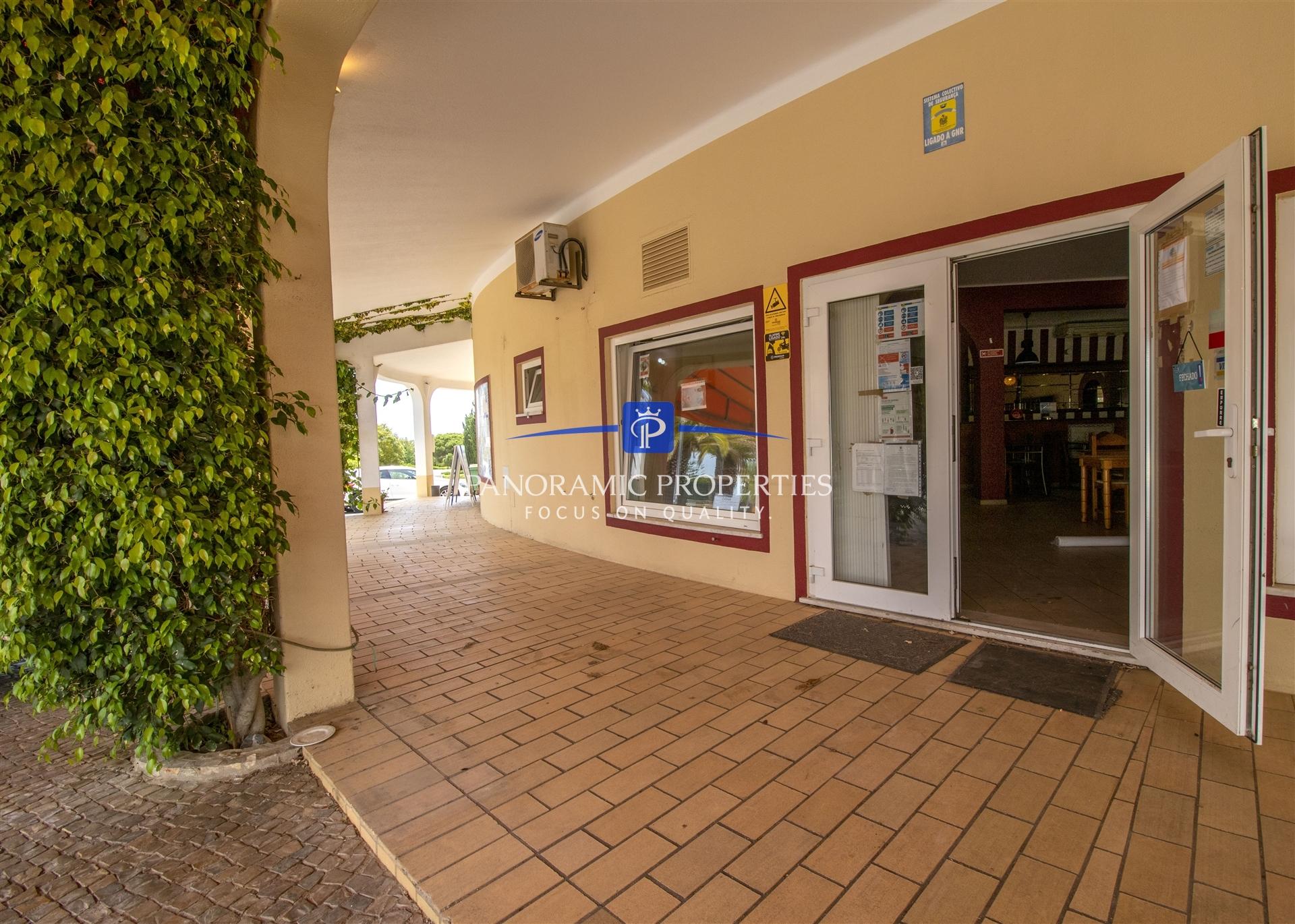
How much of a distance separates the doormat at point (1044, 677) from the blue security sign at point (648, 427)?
3002 millimetres

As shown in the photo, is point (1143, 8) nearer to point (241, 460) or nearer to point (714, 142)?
point (714, 142)

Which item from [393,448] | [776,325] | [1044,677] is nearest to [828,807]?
[1044,677]

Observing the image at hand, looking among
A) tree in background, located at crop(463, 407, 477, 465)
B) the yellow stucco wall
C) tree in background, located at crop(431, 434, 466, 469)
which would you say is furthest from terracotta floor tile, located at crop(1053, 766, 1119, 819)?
tree in background, located at crop(431, 434, 466, 469)

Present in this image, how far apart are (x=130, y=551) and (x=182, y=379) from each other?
1.95 ft

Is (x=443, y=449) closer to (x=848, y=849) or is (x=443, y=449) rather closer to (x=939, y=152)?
(x=939, y=152)

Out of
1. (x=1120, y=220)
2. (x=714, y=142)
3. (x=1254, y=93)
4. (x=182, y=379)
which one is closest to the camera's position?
(x=182, y=379)

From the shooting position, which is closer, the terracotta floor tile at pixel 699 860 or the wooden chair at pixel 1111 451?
the terracotta floor tile at pixel 699 860

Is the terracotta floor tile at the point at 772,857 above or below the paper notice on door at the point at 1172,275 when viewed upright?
below

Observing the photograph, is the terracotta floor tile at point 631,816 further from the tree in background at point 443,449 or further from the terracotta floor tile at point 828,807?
the tree in background at point 443,449

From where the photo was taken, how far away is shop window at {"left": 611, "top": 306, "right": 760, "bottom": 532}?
479 centimetres

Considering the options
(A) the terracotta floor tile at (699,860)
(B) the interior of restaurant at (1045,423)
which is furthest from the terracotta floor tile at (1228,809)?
(B) the interior of restaurant at (1045,423)

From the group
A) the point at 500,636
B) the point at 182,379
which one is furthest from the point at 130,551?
the point at 500,636

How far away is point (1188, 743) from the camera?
2291 mm

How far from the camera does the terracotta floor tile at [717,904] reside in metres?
1.57
